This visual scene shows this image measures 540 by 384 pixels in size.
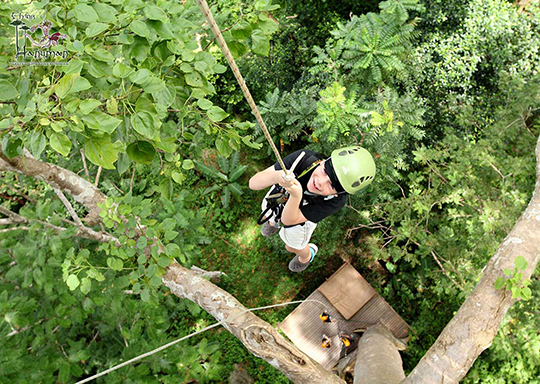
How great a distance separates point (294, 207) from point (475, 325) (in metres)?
1.69

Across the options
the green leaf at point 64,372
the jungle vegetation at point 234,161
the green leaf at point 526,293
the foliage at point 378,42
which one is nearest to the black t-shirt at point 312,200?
the jungle vegetation at point 234,161

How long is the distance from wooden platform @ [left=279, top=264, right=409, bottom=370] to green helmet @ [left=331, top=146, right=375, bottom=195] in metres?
3.12

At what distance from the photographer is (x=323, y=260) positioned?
6180 millimetres

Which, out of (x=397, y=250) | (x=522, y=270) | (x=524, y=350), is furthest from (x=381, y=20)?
(x=524, y=350)

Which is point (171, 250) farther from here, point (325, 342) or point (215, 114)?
point (325, 342)

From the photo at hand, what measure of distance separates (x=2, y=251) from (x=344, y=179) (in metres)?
3.48

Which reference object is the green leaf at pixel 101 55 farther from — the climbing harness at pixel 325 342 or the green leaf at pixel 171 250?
the climbing harness at pixel 325 342

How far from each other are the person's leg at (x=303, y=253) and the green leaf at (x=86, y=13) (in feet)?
11.8

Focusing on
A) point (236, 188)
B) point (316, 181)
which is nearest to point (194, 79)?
point (316, 181)

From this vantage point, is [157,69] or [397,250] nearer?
[157,69]

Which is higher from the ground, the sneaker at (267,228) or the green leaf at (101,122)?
the green leaf at (101,122)

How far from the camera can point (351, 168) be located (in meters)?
2.89

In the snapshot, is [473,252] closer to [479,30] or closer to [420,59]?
[420,59]

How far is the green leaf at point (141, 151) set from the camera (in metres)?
1.87
